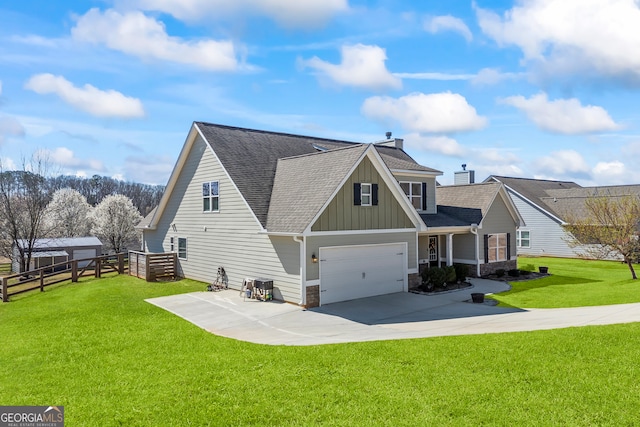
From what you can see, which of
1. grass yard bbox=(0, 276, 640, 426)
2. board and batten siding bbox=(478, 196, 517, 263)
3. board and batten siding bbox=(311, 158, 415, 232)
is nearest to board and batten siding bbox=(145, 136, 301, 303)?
board and batten siding bbox=(311, 158, 415, 232)

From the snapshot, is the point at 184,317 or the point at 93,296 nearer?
the point at 184,317

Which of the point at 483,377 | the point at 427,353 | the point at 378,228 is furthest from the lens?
the point at 378,228

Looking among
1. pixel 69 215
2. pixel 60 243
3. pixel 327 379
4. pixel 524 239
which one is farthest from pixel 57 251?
pixel 524 239

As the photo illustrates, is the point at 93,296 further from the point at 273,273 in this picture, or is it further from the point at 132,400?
the point at 132,400

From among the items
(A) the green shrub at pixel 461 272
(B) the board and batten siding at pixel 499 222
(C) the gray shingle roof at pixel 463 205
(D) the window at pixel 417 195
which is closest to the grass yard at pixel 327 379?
(A) the green shrub at pixel 461 272

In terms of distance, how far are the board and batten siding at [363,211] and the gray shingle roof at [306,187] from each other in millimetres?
377

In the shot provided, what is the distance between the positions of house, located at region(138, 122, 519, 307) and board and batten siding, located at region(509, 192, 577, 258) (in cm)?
1122

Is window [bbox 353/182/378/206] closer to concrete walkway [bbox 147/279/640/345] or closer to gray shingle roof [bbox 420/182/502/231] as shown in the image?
concrete walkway [bbox 147/279/640/345]

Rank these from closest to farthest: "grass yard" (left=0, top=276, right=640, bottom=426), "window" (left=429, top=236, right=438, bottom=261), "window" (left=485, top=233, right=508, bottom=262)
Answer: "grass yard" (left=0, top=276, right=640, bottom=426), "window" (left=429, top=236, right=438, bottom=261), "window" (left=485, top=233, right=508, bottom=262)

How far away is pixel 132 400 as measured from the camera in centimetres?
720

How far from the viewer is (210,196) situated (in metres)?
20.3

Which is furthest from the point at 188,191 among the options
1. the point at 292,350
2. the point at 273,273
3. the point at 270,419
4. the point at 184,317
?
the point at 270,419

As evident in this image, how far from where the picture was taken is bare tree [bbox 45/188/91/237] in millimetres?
44625

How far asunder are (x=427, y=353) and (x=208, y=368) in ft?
15.0
